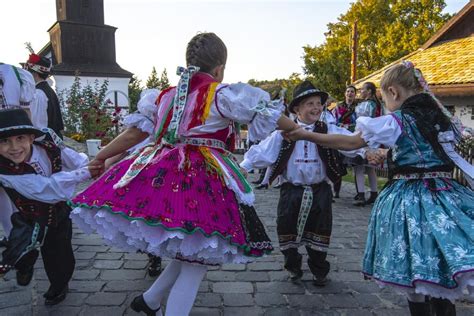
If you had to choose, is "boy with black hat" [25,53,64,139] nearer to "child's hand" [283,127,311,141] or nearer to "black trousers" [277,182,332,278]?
"black trousers" [277,182,332,278]

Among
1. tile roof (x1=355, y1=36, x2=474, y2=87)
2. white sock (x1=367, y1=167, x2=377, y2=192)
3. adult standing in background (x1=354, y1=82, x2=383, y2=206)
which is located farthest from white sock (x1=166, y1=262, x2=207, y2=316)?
tile roof (x1=355, y1=36, x2=474, y2=87)

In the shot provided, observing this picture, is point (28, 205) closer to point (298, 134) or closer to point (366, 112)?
Answer: point (298, 134)

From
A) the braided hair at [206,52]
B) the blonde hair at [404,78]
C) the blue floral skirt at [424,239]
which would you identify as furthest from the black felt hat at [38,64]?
the blue floral skirt at [424,239]

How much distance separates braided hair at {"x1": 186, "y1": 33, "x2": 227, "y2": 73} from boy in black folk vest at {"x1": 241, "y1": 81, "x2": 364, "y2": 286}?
130 centimetres

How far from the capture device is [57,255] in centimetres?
324

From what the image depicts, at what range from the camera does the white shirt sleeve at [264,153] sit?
3893 mm

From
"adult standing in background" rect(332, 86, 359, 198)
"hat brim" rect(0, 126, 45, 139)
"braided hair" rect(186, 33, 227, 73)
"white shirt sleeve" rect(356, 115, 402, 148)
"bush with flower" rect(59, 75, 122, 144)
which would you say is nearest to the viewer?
"white shirt sleeve" rect(356, 115, 402, 148)

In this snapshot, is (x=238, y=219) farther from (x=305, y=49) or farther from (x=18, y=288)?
(x=305, y=49)

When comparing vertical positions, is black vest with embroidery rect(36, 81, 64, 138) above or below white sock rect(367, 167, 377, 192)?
above

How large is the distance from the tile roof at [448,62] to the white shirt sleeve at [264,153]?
356 inches

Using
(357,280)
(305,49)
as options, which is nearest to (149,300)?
(357,280)

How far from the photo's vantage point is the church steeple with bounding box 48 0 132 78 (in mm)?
37438

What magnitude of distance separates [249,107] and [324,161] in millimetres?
1569

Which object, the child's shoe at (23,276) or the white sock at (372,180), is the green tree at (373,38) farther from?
the child's shoe at (23,276)
